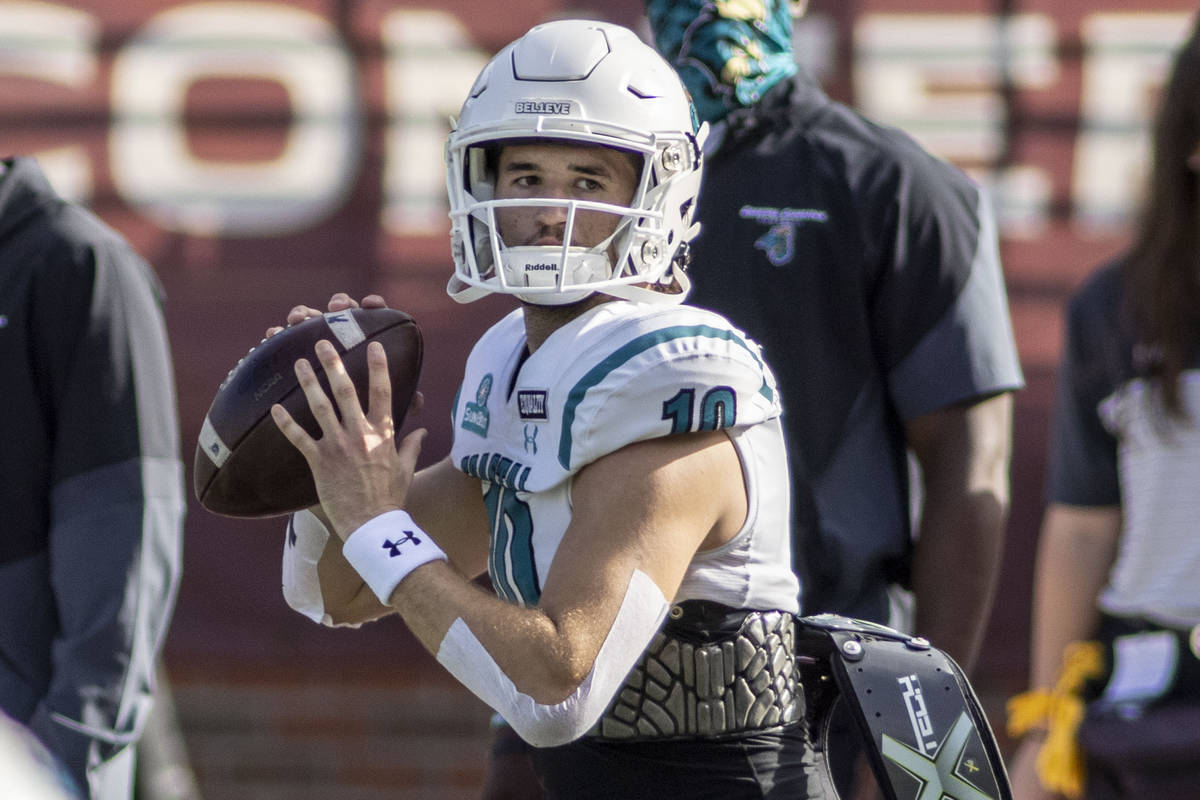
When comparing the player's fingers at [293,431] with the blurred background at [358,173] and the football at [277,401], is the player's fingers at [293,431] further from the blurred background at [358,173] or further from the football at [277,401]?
the blurred background at [358,173]

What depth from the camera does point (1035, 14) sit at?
5.01 metres

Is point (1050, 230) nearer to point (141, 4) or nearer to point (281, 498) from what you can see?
point (141, 4)

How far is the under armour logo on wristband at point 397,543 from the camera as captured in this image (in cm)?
214

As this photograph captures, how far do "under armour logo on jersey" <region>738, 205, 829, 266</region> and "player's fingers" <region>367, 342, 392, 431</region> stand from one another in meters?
0.95

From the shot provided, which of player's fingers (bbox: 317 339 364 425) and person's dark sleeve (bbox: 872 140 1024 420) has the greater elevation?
player's fingers (bbox: 317 339 364 425)

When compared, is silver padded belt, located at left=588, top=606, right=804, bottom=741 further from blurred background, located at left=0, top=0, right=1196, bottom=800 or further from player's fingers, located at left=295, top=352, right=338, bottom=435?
blurred background, located at left=0, top=0, right=1196, bottom=800

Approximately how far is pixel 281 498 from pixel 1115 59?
3424mm

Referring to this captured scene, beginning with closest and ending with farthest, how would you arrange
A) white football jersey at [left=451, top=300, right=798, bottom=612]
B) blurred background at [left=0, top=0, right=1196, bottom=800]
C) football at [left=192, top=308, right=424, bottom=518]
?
1. white football jersey at [left=451, top=300, right=798, bottom=612]
2. football at [left=192, top=308, right=424, bottom=518]
3. blurred background at [left=0, top=0, right=1196, bottom=800]

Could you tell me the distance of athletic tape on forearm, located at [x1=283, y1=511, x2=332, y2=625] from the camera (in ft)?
8.26

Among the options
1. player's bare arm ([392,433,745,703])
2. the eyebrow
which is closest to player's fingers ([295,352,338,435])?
player's bare arm ([392,433,745,703])

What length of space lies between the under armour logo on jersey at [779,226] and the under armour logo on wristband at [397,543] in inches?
41.9

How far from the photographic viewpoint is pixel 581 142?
2.38 metres

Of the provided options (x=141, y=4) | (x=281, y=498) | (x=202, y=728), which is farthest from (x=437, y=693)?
(x=281, y=498)

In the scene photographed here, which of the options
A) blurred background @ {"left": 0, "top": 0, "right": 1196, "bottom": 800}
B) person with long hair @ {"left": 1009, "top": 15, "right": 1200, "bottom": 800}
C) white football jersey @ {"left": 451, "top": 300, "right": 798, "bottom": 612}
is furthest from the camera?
blurred background @ {"left": 0, "top": 0, "right": 1196, "bottom": 800}
